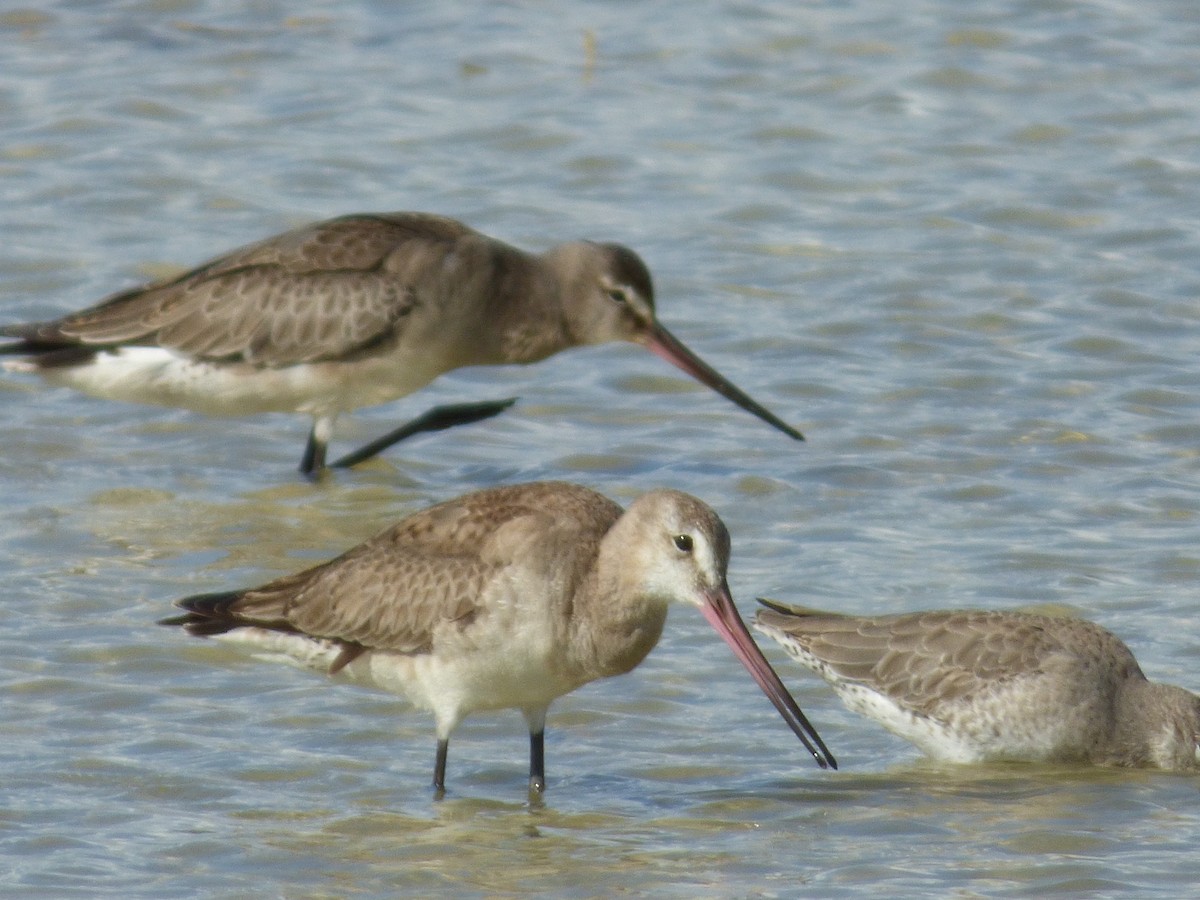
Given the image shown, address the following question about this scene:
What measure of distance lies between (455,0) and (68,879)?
10.7 meters

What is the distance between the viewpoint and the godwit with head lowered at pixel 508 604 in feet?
22.5


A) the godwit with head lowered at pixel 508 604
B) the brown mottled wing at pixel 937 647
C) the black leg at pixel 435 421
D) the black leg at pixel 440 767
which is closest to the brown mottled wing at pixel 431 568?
the godwit with head lowered at pixel 508 604

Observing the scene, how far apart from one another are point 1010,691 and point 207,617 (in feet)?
8.46

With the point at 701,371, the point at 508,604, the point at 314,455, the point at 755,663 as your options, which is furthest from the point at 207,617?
the point at 701,371

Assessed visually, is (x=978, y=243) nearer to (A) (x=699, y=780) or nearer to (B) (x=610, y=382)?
(B) (x=610, y=382)

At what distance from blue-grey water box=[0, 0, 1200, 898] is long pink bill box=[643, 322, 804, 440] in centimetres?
16

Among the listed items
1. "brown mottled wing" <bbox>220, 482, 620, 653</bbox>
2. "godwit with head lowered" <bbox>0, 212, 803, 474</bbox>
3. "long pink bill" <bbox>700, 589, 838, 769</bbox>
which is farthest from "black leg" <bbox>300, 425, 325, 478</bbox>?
"long pink bill" <bbox>700, 589, 838, 769</bbox>

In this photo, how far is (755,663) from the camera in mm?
7027

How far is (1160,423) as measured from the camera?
10.3 meters

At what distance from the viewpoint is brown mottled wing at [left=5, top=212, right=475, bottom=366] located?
1023 cm

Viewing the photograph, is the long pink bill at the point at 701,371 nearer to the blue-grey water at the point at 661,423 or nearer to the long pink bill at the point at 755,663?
the blue-grey water at the point at 661,423

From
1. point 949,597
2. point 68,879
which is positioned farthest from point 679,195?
point 68,879

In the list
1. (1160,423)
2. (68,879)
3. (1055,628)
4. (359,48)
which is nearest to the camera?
(68,879)

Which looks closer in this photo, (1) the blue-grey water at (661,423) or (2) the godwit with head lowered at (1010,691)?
(1) the blue-grey water at (661,423)
